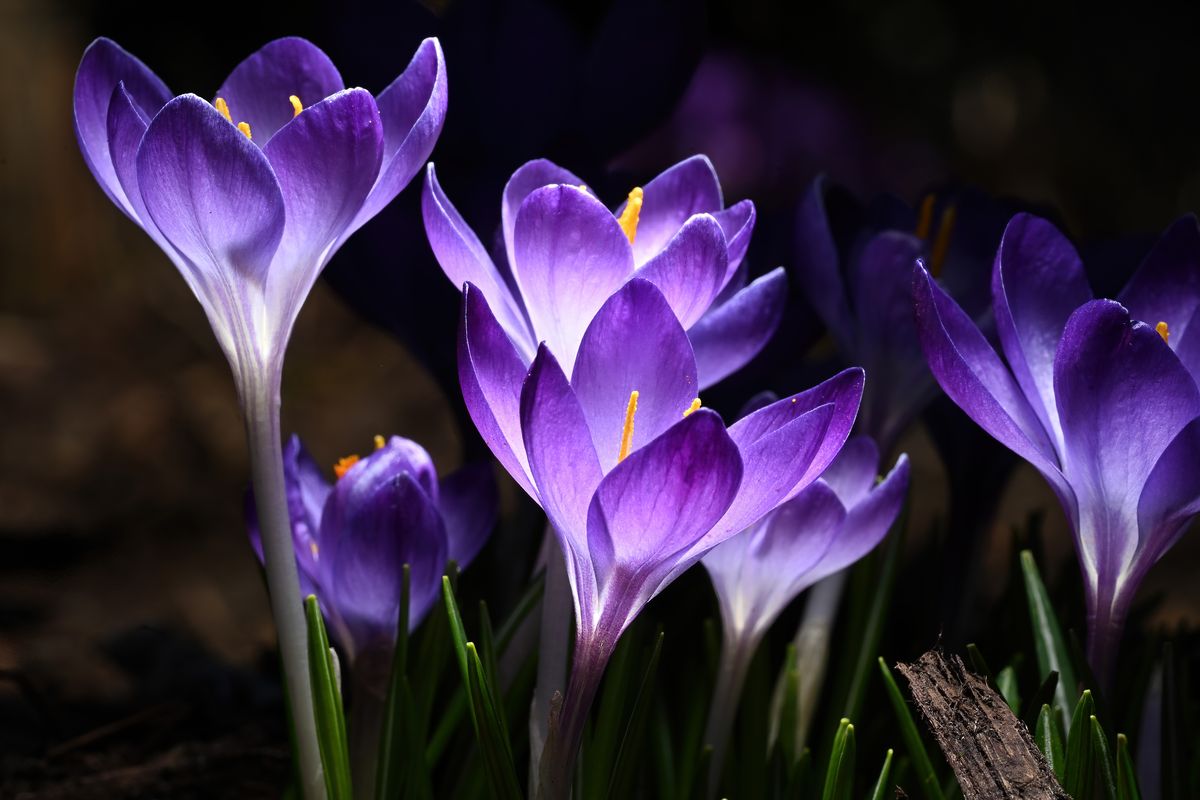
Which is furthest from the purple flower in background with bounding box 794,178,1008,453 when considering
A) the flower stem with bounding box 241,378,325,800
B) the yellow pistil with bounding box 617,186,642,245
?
the flower stem with bounding box 241,378,325,800

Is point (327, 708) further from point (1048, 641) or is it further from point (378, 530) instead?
point (1048, 641)

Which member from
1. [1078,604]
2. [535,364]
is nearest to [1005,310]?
[535,364]

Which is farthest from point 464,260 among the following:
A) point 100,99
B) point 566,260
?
point 100,99

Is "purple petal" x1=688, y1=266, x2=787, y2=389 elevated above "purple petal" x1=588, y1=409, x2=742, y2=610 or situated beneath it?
elevated above

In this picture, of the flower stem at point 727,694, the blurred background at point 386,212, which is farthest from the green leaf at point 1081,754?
the blurred background at point 386,212

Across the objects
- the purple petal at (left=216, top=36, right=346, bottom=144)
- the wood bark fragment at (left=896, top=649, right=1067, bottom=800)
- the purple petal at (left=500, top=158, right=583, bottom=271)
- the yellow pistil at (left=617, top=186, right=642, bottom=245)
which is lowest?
the wood bark fragment at (left=896, top=649, right=1067, bottom=800)

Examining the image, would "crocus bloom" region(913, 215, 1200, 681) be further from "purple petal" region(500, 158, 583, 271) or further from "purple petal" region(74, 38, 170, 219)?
"purple petal" region(74, 38, 170, 219)

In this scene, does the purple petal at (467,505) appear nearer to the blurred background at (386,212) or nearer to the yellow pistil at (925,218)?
the blurred background at (386,212)
